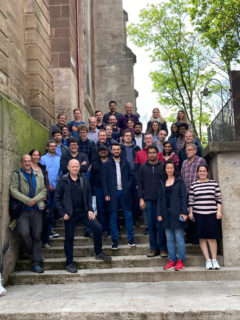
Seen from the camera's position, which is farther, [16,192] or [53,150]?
[53,150]

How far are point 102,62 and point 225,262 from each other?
1725 cm

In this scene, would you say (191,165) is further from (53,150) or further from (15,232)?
(15,232)

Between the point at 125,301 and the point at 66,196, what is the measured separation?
6.89 ft

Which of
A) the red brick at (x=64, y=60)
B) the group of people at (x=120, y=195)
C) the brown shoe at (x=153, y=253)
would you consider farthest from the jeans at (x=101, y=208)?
the red brick at (x=64, y=60)

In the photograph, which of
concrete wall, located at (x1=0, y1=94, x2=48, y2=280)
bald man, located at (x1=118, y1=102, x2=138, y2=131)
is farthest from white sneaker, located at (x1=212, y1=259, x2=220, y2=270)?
bald man, located at (x1=118, y1=102, x2=138, y2=131)

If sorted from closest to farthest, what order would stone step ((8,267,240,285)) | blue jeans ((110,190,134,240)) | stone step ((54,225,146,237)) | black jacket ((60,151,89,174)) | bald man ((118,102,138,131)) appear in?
stone step ((8,267,240,285)), blue jeans ((110,190,134,240)), black jacket ((60,151,89,174)), stone step ((54,225,146,237)), bald man ((118,102,138,131))

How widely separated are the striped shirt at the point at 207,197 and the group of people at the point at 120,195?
16 mm

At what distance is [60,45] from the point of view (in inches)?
501

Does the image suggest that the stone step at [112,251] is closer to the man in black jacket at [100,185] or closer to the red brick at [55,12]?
the man in black jacket at [100,185]

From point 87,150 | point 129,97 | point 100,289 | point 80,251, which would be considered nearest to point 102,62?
point 129,97

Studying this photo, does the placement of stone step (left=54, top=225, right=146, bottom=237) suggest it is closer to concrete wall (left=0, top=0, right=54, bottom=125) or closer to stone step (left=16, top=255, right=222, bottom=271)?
stone step (left=16, top=255, right=222, bottom=271)

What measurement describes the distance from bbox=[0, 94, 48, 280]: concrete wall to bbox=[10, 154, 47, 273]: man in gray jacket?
0.18 metres

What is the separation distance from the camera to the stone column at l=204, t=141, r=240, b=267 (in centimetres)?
690

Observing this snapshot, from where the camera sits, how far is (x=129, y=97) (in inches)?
866
